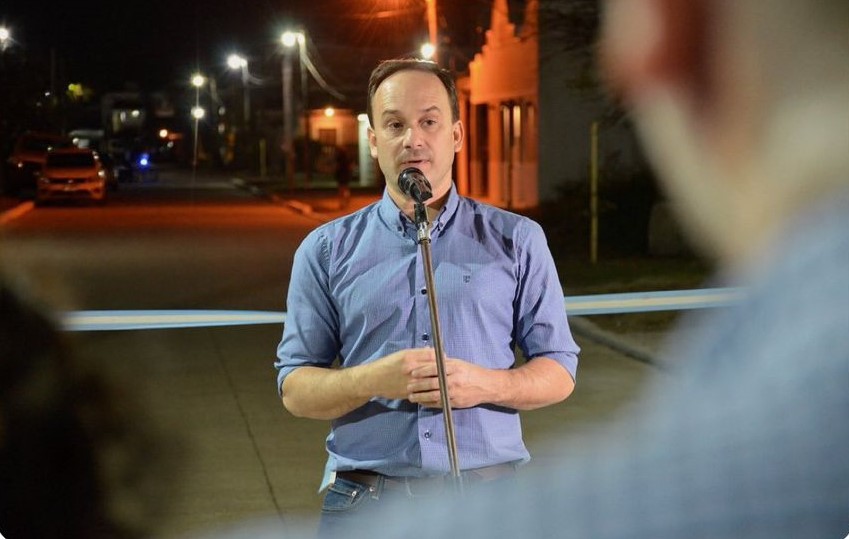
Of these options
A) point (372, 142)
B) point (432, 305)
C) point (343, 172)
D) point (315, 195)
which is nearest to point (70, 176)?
point (315, 195)

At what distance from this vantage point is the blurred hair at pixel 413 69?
3.04 m

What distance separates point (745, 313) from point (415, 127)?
3.57m

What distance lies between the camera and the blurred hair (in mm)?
3043

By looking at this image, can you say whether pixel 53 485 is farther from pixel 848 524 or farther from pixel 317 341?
pixel 848 524

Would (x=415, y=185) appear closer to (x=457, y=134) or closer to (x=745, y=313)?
(x=457, y=134)

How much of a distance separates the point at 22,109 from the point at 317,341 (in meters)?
47.5

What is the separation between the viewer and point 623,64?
9.89ft

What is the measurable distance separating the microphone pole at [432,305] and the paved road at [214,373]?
1656 mm

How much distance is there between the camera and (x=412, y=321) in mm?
3006

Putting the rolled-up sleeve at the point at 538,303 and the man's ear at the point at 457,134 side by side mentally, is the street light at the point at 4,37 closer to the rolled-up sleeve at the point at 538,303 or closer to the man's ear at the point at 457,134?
the man's ear at the point at 457,134

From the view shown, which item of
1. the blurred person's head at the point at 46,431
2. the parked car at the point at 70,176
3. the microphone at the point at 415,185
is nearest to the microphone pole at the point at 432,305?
the microphone at the point at 415,185

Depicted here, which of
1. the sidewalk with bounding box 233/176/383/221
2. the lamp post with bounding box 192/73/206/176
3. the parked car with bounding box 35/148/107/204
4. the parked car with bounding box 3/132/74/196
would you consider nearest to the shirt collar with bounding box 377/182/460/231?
the sidewalk with bounding box 233/176/383/221

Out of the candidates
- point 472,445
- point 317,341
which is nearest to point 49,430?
point 317,341

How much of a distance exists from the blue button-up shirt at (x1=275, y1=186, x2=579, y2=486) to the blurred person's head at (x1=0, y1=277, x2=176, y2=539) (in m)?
0.60
